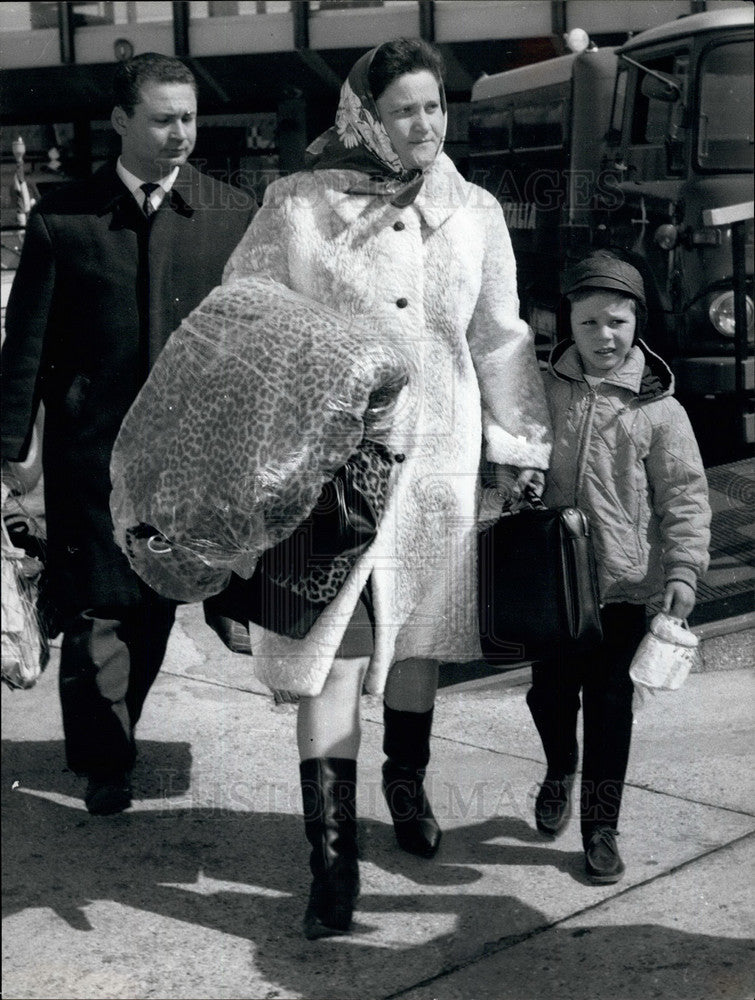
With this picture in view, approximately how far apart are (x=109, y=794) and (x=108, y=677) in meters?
0.25

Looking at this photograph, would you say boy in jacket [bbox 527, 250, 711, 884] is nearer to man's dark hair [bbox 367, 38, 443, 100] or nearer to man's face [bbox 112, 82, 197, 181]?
man's dark hair [bbox 367, 38, 443, 100]

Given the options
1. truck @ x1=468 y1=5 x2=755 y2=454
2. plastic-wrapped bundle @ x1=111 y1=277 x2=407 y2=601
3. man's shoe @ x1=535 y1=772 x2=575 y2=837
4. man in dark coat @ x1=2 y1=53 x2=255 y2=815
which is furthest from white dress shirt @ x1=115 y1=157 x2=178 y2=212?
man's shoe @ x1=535 y1=772 x2=575 y2=837

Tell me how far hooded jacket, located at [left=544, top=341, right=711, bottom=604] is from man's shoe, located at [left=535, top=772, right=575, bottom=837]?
0.50m

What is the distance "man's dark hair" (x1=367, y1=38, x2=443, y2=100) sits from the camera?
2.95 meters

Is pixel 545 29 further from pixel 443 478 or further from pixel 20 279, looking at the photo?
pixel 20 279

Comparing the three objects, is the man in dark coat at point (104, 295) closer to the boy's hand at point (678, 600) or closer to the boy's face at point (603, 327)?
the boy's face at point (603, 327)

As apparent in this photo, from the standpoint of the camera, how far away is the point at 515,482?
3262 millimetres

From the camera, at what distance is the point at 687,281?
3541 millimetres

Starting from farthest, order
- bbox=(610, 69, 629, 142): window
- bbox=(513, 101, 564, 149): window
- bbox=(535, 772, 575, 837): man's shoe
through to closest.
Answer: bbox=(610, 69, 629, 142): window < bbox=(513, 101, 564, 149): window < bbox=(535, 772, 575, 837): man's shoe

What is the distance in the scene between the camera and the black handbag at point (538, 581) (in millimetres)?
3160

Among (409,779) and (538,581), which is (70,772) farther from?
(538,581)

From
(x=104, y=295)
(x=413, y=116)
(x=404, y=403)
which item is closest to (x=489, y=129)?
(x=413, y=116)

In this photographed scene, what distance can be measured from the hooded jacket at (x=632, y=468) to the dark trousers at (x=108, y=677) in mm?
929

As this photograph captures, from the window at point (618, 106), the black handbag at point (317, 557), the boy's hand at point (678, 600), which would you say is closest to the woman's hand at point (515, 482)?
the black handbag at point (317, 557)
